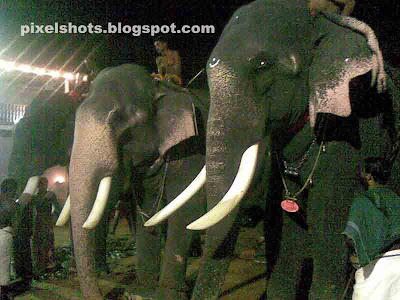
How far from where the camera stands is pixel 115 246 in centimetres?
A: 619

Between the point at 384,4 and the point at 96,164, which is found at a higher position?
the point at 384,4

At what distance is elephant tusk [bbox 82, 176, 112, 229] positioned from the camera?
2.84 metres

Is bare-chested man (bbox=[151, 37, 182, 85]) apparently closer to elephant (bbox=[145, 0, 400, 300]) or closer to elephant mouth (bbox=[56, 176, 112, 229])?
elephant mouth (bbox=[56, 176, 112, 229])

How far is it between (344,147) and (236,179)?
1.99 ft

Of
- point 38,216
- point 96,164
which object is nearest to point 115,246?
point 38,216

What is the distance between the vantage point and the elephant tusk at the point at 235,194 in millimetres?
1968

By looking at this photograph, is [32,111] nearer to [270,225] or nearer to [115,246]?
[115,246]

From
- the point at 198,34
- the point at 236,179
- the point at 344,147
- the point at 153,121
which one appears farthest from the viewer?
the point at 198,34

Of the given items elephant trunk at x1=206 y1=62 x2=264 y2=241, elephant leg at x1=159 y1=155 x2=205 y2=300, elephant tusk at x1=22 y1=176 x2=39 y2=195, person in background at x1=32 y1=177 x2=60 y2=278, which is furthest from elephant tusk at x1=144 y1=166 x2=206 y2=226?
person in background at x1=32 y1=177 x2=60 y2=278

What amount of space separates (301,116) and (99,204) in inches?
57.4

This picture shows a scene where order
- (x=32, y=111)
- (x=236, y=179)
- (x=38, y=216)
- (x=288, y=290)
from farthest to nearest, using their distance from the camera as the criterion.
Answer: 1. (x=38, y=216)
2. (x=32, y=111)
3. (x=288, y=290)
4. (x=236, y=179)

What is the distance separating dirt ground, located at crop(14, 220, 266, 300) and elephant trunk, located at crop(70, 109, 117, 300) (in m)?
0.92

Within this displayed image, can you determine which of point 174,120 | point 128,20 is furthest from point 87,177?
point 128,20

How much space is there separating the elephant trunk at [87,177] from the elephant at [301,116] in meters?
0.87
